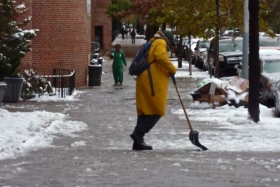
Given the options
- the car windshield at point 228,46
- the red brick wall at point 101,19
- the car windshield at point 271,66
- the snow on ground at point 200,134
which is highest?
the red brick wall at point 101,19

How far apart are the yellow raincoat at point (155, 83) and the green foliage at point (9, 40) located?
6.51 metres

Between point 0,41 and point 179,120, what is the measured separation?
476cm

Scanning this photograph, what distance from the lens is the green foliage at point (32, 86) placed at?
800 inches

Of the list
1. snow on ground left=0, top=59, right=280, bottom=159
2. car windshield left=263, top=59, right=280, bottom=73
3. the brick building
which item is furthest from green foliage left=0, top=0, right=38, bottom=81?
car windshield left=263, top=59, right=280, bottom=73

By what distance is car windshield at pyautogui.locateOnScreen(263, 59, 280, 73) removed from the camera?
22.3 metres

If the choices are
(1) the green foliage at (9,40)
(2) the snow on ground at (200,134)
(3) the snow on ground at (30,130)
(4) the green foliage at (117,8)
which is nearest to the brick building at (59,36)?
(1) the green foliage at (9,40)

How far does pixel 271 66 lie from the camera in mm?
22594

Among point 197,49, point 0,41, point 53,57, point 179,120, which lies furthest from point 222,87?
point 197,49

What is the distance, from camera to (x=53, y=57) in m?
24.7

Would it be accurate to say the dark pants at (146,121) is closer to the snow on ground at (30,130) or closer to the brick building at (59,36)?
the snow on ground at (30,130)


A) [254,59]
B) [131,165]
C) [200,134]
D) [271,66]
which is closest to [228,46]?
[271,66]

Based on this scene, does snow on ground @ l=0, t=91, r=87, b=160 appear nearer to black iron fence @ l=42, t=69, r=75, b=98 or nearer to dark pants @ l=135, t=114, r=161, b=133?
dark pants @ l=135, t=114, r=161, b=133

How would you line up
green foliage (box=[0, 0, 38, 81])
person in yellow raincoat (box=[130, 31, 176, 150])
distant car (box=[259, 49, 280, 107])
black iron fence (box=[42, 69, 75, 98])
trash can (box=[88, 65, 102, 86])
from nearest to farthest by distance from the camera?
person in yellow raincoat (box=[130, 31, 176, 150]) < green foliage (box=[0, 0, 38, 81]) < distant car (box=[259, 49, 280, 107]) < black iron fence (box=[42, 69, 75, 98]) < trash can (box=[88, 65, 102, 86])

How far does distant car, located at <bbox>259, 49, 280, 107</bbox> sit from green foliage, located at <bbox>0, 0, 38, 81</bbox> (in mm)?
6423
